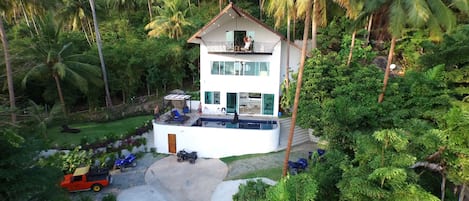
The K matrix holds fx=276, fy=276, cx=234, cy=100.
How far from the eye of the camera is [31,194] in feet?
27.1

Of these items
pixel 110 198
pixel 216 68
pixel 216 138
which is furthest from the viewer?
pixel 216 68

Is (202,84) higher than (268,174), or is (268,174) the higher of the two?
(202,84)

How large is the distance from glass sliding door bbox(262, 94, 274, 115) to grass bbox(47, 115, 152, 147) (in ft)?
31.9

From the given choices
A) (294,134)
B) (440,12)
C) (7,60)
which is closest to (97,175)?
(7,60)

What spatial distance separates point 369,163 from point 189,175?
10810mm

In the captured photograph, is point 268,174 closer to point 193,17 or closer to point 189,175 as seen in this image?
point 189,175

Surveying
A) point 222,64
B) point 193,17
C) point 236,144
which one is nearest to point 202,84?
point 222,64

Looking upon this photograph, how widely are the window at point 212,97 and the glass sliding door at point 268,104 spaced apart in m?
3.67

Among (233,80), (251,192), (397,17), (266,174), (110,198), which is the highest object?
(397,17)

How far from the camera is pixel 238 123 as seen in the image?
1947cm

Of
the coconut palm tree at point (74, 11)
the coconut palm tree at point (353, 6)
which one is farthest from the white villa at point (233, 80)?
the coconut palm tree at point (74, 11)

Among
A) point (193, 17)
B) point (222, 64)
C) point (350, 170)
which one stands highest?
point (193, 17)

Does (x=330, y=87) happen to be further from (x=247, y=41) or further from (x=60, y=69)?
(x=60, y=69)

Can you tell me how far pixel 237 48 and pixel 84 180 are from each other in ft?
41.5
